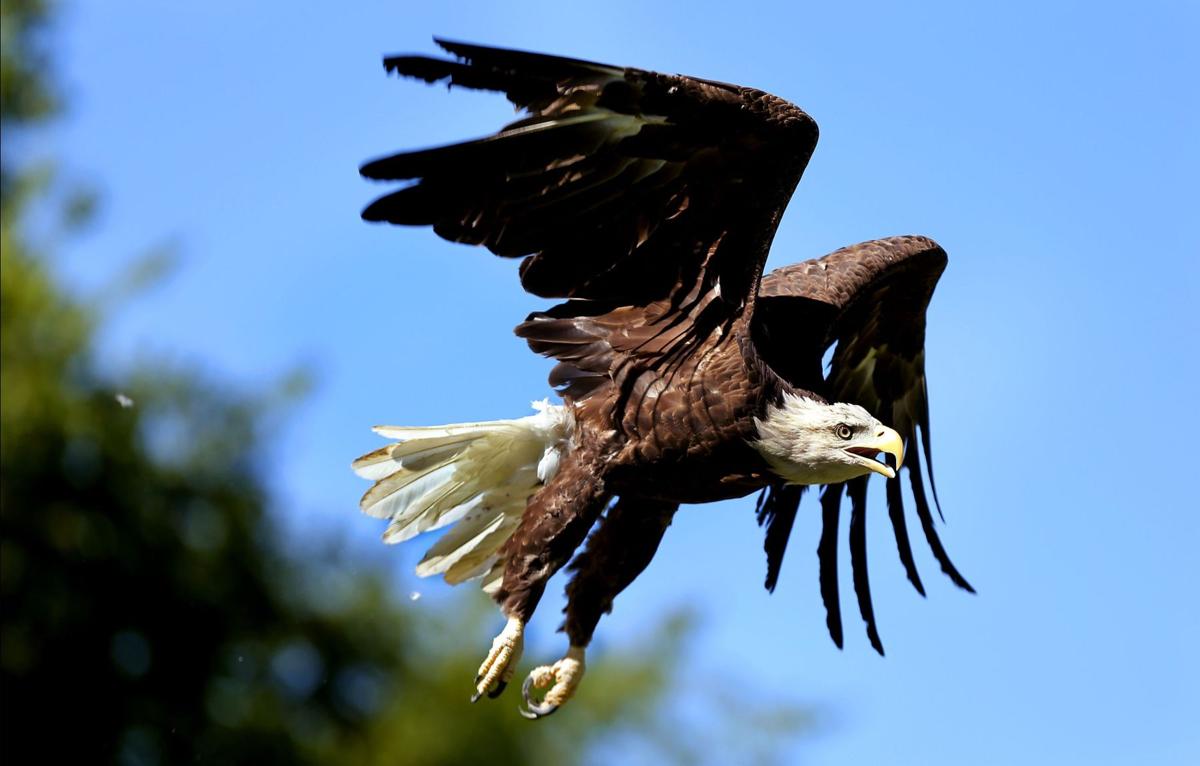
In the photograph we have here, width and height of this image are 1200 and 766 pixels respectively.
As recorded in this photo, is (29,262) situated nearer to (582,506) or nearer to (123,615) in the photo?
(123,615)

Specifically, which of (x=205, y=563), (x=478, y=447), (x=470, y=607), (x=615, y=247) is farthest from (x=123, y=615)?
(x=615, y=247)

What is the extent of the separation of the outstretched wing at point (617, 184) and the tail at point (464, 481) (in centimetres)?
59

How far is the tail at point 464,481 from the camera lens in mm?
6168

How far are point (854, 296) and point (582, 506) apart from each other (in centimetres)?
141

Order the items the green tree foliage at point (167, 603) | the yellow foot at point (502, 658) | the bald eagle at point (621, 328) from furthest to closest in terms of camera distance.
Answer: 1. the green tree foliage at point (167, 603)
2. the yellow foot at point (502, 658)
3. the bald eagle at point (621, 328)

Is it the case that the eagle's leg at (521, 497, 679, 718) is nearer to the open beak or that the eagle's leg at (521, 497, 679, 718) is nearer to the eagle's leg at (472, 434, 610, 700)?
the eagle's leg at (472, 434, 610, 700)

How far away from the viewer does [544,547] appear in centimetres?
→ 571

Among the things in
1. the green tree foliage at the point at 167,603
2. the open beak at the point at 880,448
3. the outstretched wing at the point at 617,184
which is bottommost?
the green tree foliage at the point at 167,603

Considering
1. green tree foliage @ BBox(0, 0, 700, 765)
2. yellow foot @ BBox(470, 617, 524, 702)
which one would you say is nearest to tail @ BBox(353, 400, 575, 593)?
yellow foot @ BBox(470, 617, 524, 702)

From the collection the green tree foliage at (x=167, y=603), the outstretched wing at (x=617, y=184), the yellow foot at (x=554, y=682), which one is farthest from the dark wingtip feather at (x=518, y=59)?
the green tree foliage at (x=167, y=603)

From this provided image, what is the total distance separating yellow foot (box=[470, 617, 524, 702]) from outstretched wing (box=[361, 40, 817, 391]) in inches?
41.7

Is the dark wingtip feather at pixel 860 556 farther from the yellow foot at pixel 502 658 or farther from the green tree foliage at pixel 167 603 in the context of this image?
the green tree foliage at pixel 167 603

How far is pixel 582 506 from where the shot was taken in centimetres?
570

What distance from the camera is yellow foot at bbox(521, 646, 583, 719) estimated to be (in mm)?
5906
